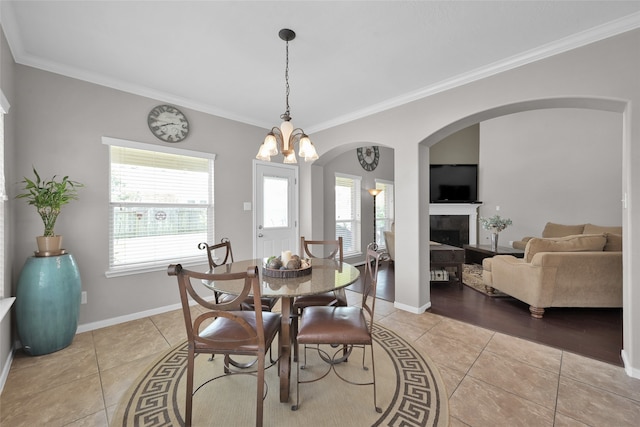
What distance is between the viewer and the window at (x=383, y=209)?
21.0ft

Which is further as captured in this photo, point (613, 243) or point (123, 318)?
point (613, 243)

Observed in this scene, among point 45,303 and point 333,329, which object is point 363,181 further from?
point 45,303

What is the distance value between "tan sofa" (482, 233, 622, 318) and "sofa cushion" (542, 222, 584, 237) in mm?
2821

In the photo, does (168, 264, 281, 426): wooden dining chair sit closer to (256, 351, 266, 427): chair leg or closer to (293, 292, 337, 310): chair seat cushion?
(256, 351, 266, 427): chair leg

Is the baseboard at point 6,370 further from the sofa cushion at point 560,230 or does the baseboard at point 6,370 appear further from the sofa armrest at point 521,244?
the sofa cushion at point 560,230

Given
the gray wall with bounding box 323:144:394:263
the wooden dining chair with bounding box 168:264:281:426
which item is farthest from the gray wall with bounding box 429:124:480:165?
the wooden dining chair with bounding box 168:264:281:426

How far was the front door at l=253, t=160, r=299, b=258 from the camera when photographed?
3998mm

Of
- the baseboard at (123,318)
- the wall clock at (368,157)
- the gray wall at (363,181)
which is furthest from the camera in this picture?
the wall clock at (368,157)

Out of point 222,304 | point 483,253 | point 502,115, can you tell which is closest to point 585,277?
point 502,115

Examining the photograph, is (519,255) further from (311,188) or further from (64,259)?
(64,259)

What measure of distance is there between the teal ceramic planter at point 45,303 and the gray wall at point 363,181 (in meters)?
3.66

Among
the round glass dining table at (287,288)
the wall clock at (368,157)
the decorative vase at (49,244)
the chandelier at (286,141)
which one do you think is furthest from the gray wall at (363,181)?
the decorative vase at (49,244)

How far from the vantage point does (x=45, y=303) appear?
2160 millimetres

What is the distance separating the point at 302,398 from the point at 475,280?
3.99 m
